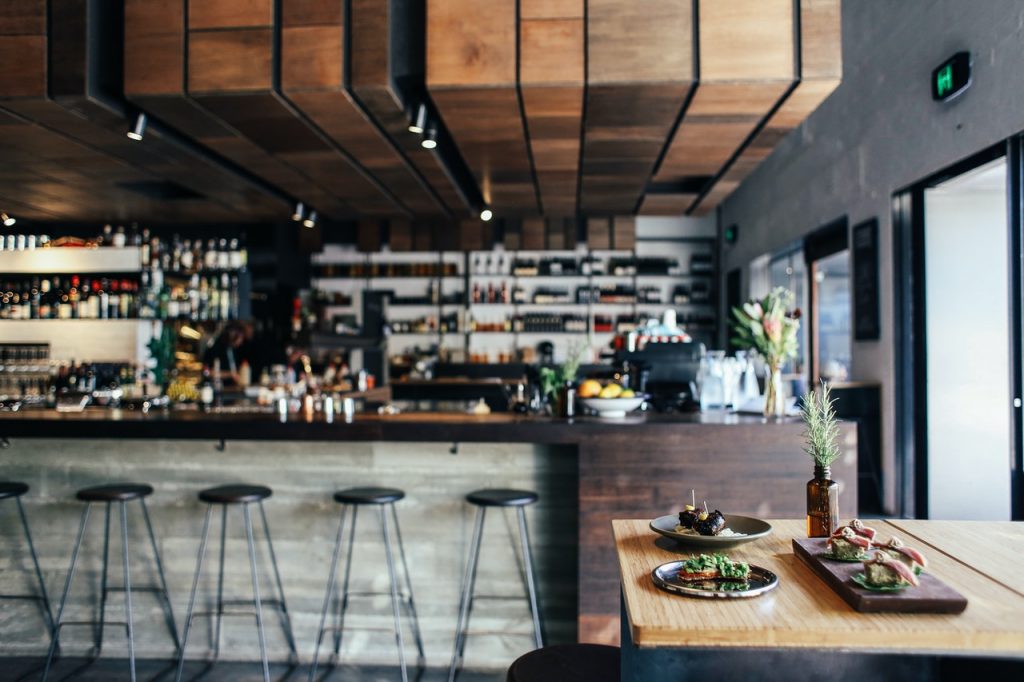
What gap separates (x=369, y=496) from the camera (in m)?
3.26

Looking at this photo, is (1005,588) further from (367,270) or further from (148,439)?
(367,270)

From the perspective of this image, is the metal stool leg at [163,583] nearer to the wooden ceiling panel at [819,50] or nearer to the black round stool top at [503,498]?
the black round stool top at [503,498]

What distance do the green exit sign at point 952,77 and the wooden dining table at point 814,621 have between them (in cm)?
325

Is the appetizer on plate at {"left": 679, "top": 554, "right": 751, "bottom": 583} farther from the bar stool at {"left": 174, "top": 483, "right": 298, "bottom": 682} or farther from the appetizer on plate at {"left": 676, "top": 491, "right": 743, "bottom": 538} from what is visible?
the bar stool at {"left": 174, "top": 483, "right": 298, "bottom": 682}

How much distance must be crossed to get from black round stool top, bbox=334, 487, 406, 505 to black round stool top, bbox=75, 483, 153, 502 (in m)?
0.94

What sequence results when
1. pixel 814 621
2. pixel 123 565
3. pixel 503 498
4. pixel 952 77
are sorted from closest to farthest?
pixel 814 621, pixel 503 498, pixel 123 565, pixel 952 77

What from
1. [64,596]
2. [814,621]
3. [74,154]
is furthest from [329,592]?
[74,154]

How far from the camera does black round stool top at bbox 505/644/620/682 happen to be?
1.76 metres

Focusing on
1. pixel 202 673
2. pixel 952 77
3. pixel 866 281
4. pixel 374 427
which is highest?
pixel 952 77

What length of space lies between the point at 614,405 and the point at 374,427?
46.2 inches

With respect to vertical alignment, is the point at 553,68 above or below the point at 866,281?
above

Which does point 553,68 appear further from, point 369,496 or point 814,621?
point 814,621

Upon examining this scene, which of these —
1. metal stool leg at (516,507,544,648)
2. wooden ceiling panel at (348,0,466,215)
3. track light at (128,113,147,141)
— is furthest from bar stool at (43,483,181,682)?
wooden ceiling panel at (348,0,466,215)

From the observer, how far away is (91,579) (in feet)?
12.3
